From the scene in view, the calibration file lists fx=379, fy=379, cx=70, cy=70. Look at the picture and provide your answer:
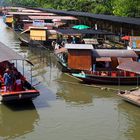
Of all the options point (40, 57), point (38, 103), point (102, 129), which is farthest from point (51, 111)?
point (40, 57)

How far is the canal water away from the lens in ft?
48.2

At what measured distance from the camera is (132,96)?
1775 centimetres

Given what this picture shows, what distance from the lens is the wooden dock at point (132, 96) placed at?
17231 mm

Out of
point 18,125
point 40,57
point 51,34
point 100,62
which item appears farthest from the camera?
point 51,34

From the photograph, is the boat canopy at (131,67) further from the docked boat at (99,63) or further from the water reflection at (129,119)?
the docked boat at (99,63)

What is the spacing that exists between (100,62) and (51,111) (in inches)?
285

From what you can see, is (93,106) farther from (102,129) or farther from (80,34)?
(80,34)

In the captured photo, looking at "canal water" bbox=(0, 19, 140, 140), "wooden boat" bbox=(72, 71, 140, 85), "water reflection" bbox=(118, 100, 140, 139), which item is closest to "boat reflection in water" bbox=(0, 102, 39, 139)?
"canal water" bbox=(0, 19, 140, 140)

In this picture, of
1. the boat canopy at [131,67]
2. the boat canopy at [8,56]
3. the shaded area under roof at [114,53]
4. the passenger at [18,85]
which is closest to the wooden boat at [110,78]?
the shaded area under roof at [114,53]

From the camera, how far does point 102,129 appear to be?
15.1 metres

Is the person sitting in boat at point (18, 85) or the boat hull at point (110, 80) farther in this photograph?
the boat hull at point (110, 80)

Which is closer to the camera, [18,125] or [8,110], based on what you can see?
[18,125]

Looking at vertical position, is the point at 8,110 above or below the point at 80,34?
below

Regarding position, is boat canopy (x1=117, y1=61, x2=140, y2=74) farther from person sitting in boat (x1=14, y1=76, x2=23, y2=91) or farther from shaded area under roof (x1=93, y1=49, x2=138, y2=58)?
person sitting in boat (x1=14, y1=76, x2=23, y2=91)
